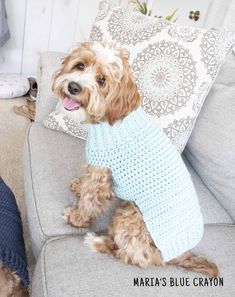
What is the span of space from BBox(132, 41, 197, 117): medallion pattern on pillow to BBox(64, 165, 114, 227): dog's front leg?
1.07ft

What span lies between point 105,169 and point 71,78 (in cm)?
30

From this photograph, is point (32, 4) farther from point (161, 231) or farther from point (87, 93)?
point (161, 231)

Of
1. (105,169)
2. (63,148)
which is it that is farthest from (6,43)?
(105,169)

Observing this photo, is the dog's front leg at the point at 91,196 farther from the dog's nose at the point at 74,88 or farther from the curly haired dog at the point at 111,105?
the dog's nose at the point at 74,88

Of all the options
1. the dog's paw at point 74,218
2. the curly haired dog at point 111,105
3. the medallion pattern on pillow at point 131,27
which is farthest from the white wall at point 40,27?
the dog's paw at point 74,218

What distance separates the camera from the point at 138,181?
92 centimetres

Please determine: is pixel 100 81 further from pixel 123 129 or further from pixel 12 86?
pixel 12 86

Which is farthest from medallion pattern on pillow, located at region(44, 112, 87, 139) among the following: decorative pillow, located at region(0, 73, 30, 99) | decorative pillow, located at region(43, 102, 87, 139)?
decorative pillow, located at region(0, 73, 30, 99)

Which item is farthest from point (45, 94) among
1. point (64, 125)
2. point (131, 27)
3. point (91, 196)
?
point (91, 196)

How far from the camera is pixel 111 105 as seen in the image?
0.87 metres

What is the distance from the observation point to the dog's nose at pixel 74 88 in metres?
0.87

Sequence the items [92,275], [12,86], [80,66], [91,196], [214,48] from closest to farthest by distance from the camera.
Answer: [92,275]
[80,66]
[91,196]
[214,48]
[12,86]

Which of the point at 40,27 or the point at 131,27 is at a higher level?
the point at 131,27

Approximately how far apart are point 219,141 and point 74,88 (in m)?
0.57
